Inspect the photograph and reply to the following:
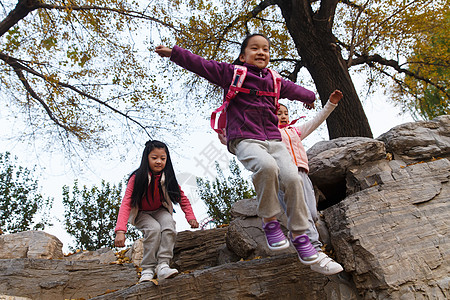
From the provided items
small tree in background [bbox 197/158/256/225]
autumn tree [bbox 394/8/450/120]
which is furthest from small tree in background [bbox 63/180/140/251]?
autumn tree [bbox 394/8/450/120]

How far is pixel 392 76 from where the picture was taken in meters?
8.95

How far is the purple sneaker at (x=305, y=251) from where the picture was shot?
2.50 m

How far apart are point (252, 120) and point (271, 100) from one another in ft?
1.08

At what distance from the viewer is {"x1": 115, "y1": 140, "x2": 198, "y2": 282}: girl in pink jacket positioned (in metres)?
3.00

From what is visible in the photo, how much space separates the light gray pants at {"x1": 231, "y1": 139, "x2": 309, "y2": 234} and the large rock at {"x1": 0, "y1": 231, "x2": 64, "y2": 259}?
4.14 metres

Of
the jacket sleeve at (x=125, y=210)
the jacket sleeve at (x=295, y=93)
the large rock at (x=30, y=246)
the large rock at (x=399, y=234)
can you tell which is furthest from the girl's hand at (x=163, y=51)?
the large rock at (x=30, y=246)

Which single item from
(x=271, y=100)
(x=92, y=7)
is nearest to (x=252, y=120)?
(x=271, y=100)

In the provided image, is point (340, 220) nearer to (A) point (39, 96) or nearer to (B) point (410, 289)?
(B) point (410, 289)

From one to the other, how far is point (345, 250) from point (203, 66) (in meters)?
2.21

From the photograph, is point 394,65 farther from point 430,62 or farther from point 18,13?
point 18,13

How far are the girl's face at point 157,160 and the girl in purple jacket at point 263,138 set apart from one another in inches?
35.1

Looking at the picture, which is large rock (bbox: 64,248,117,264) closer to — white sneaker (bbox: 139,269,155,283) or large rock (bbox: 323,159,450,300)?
white sneaker (bbox: 139,269,155,283)

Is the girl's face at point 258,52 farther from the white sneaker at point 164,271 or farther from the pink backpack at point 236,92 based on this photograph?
the white sneaker at point 164,271

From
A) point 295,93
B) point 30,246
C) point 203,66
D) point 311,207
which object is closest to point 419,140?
point 311,207
